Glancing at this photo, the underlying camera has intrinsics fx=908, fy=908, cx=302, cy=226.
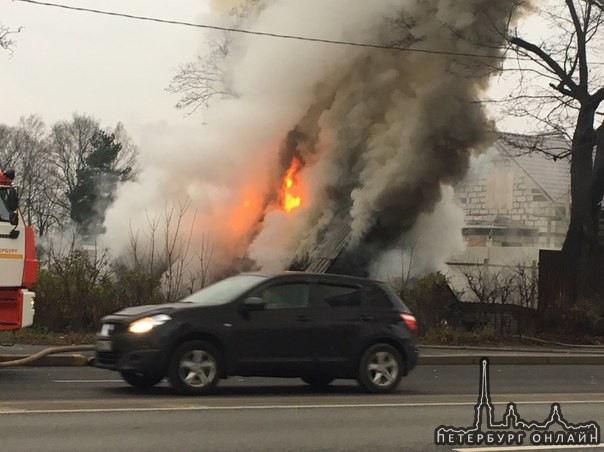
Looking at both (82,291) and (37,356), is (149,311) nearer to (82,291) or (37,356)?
(37,356)

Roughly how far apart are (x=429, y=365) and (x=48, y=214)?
4231 centimetres

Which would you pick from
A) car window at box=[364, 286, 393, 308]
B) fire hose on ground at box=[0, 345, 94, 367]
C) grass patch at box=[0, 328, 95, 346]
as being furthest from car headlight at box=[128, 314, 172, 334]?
grass patch at box=[0, 328, 95, 346]

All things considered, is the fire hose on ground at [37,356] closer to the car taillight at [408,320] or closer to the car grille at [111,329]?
the car grille at [111,329]

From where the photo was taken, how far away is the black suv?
412 inches

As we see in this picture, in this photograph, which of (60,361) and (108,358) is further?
(60,361)

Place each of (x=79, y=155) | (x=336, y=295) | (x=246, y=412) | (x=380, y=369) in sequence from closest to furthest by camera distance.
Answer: (x=246, y=412) < (x=380, y=369) < (x=336, y=295) < (x=79, y=155)

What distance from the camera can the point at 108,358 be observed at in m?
10.7

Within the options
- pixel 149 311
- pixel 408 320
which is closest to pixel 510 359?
pixel 408 320

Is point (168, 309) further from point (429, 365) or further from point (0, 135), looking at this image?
point (0, 135)

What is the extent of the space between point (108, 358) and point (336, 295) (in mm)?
2964

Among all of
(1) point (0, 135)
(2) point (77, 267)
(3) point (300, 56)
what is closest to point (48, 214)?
(1) point (0, 135)

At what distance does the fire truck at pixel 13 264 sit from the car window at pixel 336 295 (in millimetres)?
4099

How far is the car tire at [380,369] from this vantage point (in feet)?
37.5

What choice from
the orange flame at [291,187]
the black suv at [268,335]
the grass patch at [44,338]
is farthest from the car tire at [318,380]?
the orange flame at [291,187]
